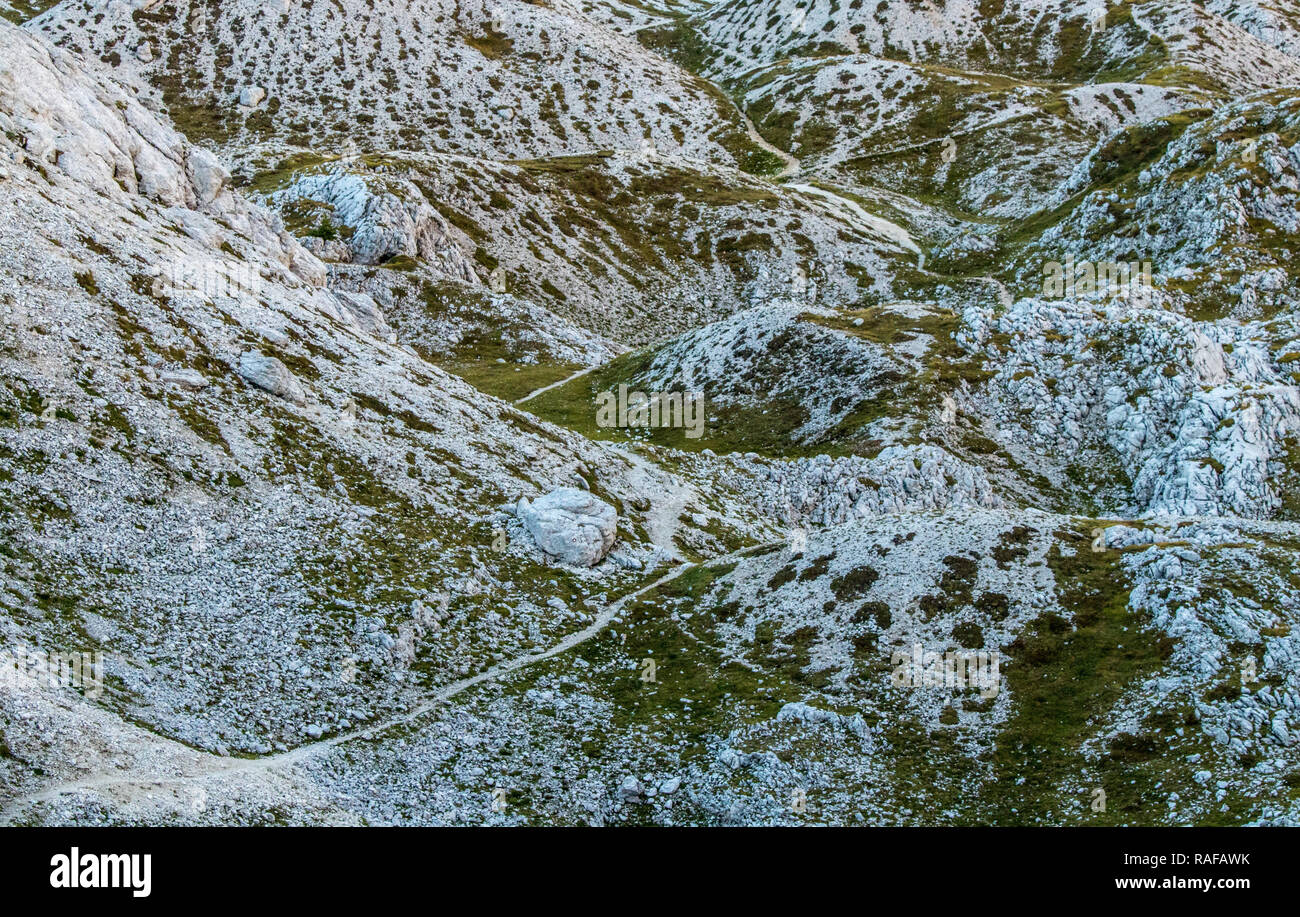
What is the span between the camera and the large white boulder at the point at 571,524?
200 feet

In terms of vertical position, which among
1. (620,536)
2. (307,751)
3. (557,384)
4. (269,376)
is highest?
(557,384)

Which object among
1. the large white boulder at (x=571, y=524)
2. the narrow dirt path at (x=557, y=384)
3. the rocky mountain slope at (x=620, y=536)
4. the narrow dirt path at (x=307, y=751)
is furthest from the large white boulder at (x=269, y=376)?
the narrow dirt path at (x=557, y=384)

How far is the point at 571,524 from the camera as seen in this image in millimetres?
61812

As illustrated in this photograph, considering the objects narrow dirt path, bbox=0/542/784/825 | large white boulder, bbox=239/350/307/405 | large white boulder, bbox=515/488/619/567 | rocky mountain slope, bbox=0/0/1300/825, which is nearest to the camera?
narrow dirt path, bbox=0/542/784/825

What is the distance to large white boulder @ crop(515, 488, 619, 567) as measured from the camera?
60.8 meters

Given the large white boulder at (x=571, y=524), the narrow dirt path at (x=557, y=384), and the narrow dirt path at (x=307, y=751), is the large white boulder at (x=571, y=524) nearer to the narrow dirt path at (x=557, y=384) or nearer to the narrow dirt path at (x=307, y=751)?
the narrow dirt path at (x=307, y=751)

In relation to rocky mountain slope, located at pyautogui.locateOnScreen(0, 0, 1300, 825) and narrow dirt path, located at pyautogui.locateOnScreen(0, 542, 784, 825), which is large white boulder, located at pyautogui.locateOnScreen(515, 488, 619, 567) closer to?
rocky mountain slope, located at pyautogui.locateOnScreen(0, 0, 1300, 825)

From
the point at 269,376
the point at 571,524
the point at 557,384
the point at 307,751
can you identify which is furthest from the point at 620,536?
the point at 557,384

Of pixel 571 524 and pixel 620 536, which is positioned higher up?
pixel 571 524

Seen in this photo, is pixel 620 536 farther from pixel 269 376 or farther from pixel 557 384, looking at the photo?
pixel 557 384

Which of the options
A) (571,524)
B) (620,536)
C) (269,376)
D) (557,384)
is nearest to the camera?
(269,376)

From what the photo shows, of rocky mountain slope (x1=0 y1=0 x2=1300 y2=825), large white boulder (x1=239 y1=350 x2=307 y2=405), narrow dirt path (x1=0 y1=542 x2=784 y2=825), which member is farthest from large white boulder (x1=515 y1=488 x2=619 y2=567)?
large white boulder (x1=239 y1=350 x2=307 y2=405)
